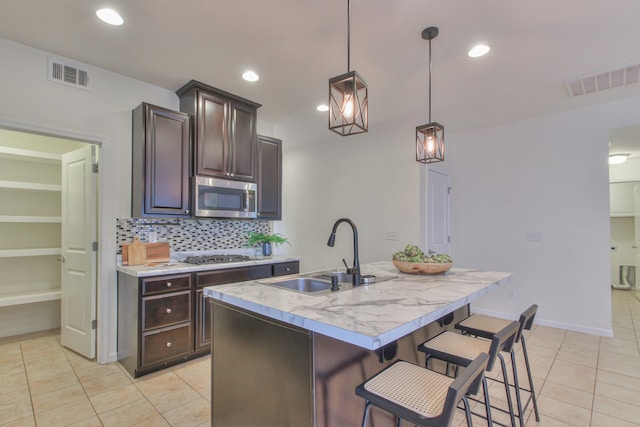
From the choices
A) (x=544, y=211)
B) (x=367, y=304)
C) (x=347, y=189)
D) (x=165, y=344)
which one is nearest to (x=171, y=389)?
(x=165, y=344)

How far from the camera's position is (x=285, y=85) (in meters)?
3.25

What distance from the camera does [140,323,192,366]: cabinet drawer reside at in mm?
2590

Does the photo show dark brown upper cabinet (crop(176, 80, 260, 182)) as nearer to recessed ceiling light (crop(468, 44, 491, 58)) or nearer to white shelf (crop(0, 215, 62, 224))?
white shelf (crop(0, 215, 62, 224))

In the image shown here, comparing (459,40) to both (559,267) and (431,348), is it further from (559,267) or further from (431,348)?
(559,267)

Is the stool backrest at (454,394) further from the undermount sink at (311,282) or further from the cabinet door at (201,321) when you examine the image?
the cabinet door at (201,321)

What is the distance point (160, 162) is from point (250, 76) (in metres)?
1.18

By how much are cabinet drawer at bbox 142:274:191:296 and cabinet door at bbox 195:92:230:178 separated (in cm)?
106

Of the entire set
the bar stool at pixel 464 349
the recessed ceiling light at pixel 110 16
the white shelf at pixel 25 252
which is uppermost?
the recessed ceiling light at pixel 110 16

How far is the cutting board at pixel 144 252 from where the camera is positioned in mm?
2932

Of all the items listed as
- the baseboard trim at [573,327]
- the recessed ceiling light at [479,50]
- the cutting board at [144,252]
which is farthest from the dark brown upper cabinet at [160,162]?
the baseboard trim at [573,327]

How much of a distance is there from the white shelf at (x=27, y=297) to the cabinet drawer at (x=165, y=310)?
1798 mm

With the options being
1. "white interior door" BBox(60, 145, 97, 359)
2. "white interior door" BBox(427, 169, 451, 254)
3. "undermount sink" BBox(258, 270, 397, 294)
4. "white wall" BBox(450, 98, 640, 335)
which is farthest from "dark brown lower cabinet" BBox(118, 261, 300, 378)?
"white wall" BBox(450, 98, 640, 335)

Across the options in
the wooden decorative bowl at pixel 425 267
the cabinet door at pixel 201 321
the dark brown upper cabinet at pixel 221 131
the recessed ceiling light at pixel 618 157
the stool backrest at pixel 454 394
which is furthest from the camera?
the recessed ceiling light at pixel 618 157

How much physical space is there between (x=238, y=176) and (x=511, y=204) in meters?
3.46
